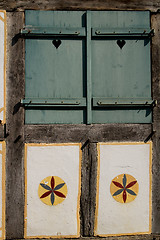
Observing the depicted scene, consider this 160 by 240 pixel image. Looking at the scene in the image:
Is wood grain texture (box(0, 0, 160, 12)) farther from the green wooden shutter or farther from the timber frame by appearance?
the green wooden shutter

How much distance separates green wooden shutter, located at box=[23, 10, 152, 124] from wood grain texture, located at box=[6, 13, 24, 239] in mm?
160

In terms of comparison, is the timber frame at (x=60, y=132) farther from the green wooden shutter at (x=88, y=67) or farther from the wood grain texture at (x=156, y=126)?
the green wooden shutter at (x=88, y=67)

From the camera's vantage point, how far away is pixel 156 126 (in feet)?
14.8

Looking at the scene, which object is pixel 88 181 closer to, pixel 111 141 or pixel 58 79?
pixel 111 141

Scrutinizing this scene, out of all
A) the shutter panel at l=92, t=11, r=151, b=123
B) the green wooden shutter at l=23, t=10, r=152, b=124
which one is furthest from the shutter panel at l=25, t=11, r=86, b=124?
the shutter panel at l=92, t=11, r=151, b=123

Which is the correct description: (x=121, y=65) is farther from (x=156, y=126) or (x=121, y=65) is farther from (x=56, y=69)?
(x=156, y=126)

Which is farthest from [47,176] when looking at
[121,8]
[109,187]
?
[121,8]

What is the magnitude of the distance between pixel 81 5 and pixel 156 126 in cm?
277

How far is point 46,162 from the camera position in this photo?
434 centimetres

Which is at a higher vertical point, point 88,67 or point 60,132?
point 88,67

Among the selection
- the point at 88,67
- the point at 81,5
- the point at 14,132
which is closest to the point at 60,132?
the point at 14,132

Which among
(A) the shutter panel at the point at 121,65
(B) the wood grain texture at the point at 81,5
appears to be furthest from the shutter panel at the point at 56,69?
(A) the shutter panel at the point at 121,65

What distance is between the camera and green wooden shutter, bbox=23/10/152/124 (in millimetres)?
4352

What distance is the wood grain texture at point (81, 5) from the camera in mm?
4371
